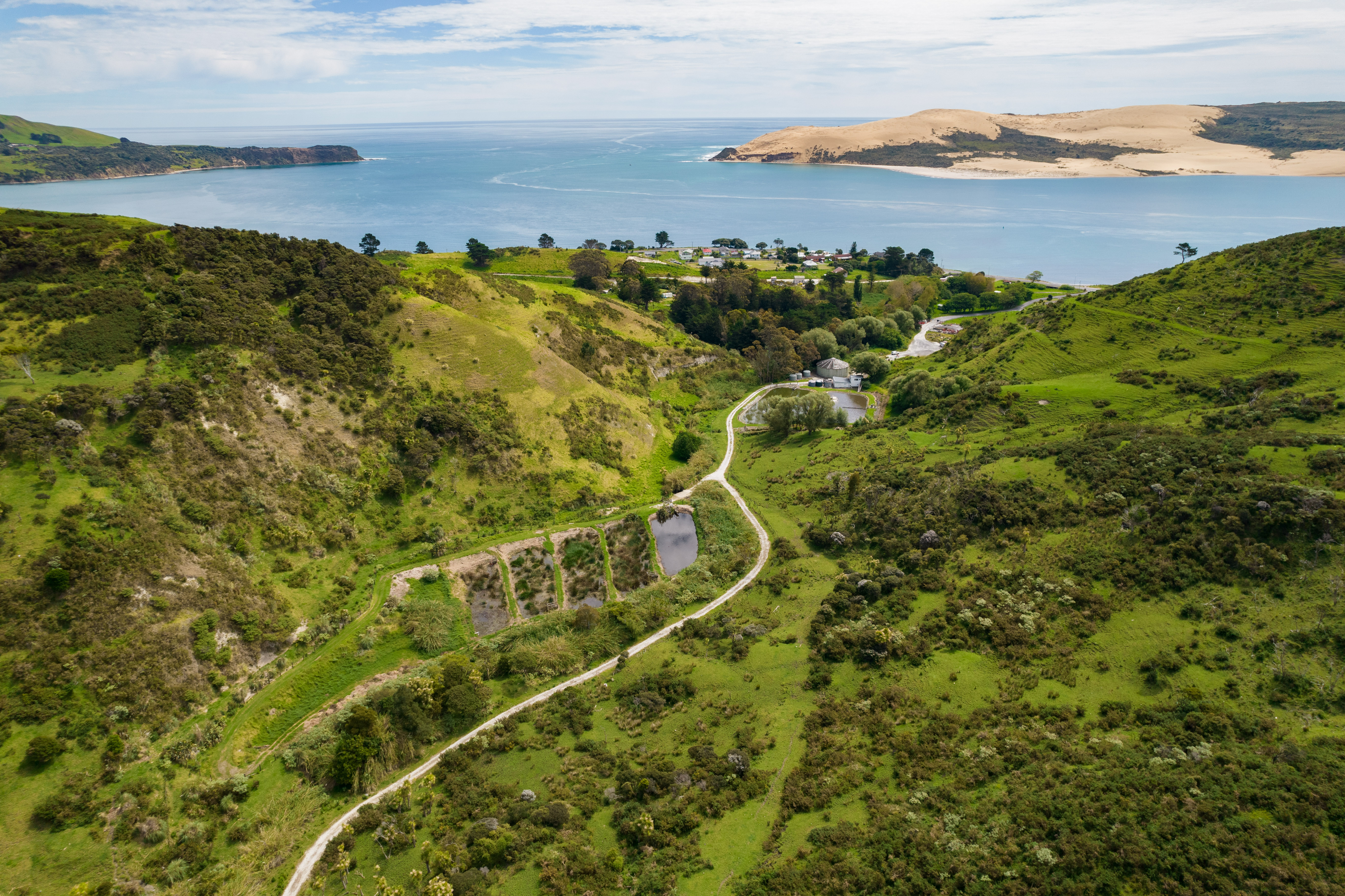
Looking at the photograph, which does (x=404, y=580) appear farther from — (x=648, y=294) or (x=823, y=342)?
A: (x=823, y=342)

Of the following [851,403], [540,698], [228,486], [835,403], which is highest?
[228,486]

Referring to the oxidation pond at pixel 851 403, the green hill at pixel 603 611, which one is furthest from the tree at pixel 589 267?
the oxidation pond at pixel 851 403

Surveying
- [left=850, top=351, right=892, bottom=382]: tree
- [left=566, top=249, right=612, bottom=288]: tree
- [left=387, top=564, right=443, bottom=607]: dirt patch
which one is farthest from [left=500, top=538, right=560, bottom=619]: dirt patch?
[left=566, top=249, right=612, bottom=288]: tree

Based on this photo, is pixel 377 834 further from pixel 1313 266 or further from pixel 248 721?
pixel 1313 266

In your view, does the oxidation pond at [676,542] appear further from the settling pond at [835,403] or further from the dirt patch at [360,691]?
the settling pond at [835,403]

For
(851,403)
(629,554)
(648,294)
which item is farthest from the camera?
(648,294)

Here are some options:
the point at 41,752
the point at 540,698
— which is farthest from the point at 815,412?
the point at 41,752

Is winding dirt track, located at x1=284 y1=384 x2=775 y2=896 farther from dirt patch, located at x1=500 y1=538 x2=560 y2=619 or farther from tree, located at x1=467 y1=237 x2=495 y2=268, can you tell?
tree, located at x1=467 y1=237 x2=495 y2=268
